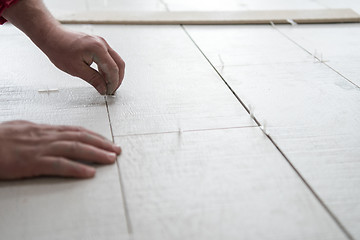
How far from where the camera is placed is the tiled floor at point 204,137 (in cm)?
101

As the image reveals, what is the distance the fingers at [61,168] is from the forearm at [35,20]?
59 centimetres

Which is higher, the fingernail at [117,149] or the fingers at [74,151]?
the fingers at [74,151]

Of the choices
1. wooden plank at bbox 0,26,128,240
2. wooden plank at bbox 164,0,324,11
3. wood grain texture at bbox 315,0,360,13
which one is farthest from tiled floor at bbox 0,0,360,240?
wood grain texture at bbox 315,0,360,13

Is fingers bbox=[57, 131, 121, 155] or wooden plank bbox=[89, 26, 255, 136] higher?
fingers bbox=[57, 131, 121, 155]

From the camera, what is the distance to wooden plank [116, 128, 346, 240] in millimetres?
989

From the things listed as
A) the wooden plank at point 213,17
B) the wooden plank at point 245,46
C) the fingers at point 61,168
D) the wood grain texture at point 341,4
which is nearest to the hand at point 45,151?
the fingers at point 61,168

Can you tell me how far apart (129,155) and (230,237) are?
416mm

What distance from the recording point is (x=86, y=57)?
4.82 ft

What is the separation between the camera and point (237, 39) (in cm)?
223

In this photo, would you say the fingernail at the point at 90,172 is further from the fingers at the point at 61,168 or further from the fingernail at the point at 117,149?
the fingernail at the point at 117,149

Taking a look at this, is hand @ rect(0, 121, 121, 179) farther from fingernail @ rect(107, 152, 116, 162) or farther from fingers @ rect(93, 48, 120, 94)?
fingers @ rect(93, 48, 120, 94)

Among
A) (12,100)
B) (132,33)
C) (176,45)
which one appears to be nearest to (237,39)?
(176,45)

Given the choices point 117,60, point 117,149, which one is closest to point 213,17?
point 117,60

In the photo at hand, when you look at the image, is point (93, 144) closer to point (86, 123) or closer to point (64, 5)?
point (86, 123)
